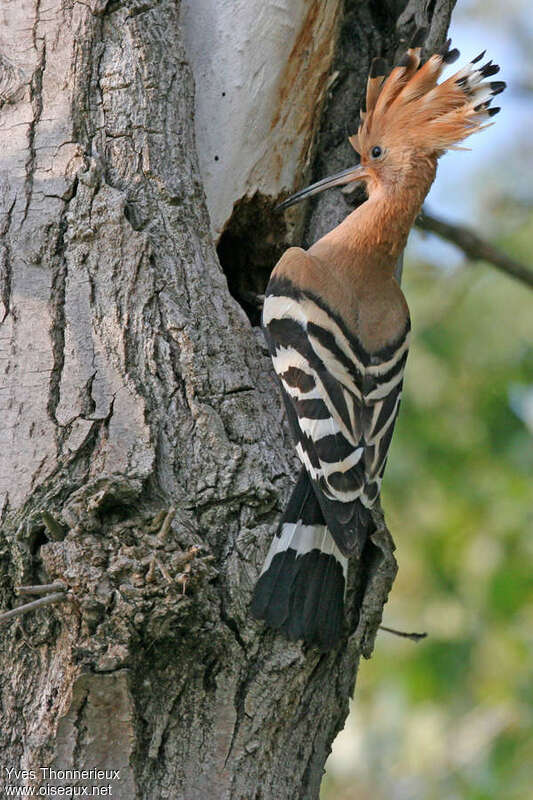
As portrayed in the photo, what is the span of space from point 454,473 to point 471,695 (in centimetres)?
107

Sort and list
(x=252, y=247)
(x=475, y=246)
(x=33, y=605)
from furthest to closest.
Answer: (x=475, y=246) → (x=252, y=247) → (x=33, y=605)

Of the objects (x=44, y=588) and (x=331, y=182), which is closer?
(x=44, y=588)

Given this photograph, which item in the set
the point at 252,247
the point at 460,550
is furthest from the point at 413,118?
the point at 460,550

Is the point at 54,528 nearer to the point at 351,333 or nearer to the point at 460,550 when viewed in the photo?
the point at 351,333

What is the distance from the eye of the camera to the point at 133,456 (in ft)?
6.84

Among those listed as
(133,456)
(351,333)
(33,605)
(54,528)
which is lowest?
(33,605)

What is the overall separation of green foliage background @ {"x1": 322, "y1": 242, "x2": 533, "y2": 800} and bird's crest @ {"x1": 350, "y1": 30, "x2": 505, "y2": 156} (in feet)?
4.92

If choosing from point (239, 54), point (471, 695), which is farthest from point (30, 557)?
point (471, 695)

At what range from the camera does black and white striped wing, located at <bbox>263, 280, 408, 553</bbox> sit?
2295mm

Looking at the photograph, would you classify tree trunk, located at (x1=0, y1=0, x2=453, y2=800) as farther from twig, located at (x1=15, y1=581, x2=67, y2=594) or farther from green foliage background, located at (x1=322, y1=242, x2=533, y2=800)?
green foliage background, located at (x1=322, y1=242, x2=533, y2=800)

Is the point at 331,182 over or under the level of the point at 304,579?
over

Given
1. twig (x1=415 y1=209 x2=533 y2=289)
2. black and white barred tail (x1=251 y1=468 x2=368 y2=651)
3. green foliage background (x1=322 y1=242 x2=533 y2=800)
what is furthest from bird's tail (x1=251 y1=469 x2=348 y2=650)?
twig (x1=415 y1=209 x2=533 y2=289)

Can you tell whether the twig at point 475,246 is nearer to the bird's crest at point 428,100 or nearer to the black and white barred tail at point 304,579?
the bird's crest at point 428,100

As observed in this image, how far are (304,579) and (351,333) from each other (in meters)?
0.96
